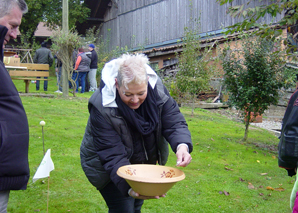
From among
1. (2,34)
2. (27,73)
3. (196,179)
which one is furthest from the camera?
(27,73)

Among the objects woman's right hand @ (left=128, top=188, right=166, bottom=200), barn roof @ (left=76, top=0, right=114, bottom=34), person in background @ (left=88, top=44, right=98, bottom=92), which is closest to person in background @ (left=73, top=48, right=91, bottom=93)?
person in background @ (left=88, top=44, right=98, bottom=92)

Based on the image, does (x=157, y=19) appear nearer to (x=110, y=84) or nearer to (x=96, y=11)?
(x=96, y=11)

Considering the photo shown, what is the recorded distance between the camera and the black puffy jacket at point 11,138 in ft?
6.46

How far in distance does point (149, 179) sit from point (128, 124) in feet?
1.97

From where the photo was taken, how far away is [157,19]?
20000 millimetres

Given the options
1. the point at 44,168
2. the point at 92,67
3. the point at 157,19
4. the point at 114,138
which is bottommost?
the point at 44,168

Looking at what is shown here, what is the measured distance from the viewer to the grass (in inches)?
171

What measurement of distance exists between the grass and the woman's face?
87.5 inches

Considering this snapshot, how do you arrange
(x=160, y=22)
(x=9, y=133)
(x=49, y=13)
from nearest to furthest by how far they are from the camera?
(x=9, y=133) → (x=160, y=22) → (x=49, y=13)

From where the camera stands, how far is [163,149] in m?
2.76

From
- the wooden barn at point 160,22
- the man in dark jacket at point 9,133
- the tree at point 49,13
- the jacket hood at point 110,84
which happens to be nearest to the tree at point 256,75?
the jacket hood at point 110,84

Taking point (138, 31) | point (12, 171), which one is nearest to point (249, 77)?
point (12, 171)

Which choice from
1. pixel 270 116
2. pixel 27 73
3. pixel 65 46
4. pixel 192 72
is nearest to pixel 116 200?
pixel 192 72

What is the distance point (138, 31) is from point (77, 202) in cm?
1847
